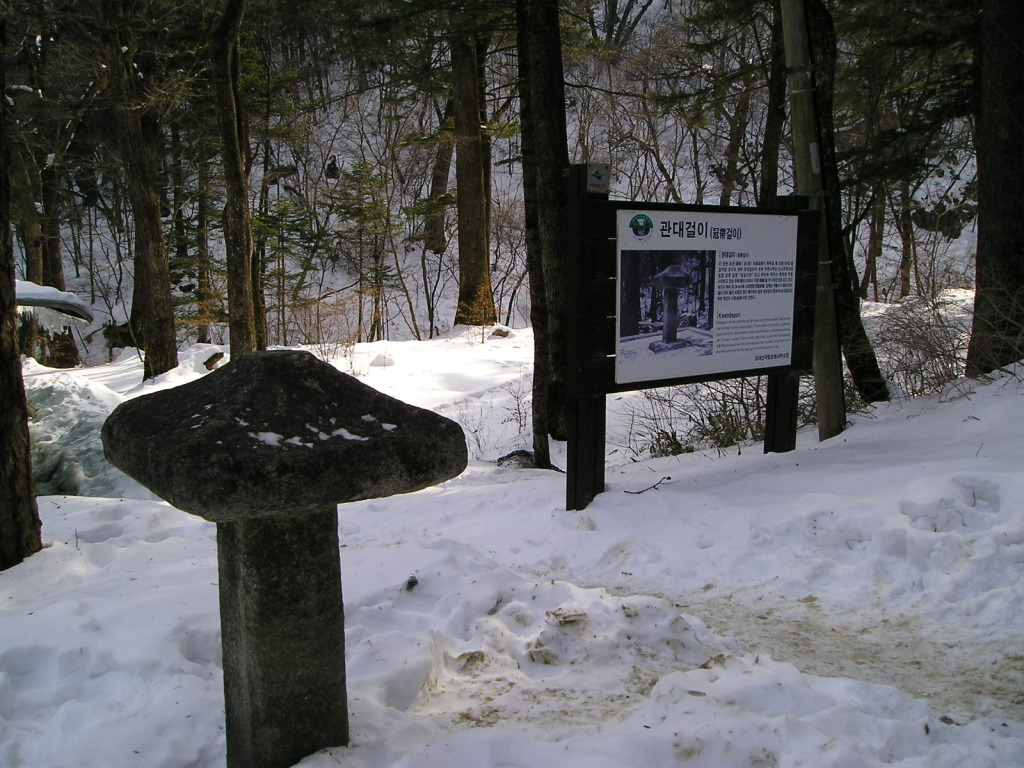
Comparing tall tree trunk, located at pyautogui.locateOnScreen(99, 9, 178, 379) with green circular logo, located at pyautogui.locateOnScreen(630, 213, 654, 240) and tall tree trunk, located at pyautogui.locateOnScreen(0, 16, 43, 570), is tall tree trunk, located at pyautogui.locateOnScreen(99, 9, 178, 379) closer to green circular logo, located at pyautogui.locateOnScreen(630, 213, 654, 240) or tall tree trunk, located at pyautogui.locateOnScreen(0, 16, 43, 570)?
tall tree trunk, located at pyautogui.locateOnScreen(0, 16, 43, 570)

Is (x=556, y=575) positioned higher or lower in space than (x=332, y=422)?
lower

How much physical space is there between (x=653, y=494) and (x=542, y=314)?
12.2ft

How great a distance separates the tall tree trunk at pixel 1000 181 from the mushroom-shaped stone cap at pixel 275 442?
6386 mm

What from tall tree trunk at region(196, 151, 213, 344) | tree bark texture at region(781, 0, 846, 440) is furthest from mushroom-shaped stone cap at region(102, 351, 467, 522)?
tall tree trunk at region(196, 151, 213, 344)

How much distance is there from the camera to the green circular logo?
16.8ft

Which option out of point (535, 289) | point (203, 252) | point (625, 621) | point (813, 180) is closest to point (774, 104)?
point (535, 289)

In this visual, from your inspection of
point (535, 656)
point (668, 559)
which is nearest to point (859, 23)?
point (668, 559)

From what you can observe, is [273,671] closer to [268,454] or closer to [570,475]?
[268,454]

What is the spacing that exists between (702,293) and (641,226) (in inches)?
29.4

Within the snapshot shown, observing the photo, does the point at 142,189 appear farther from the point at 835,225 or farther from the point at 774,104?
the point at 835,225

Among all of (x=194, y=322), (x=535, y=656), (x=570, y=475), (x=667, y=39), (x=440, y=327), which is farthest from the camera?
(x=440, y=327)

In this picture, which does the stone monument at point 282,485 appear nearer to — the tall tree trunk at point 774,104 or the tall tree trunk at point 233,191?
the tall tree trunk at point 233,191

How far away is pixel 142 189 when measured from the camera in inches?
499

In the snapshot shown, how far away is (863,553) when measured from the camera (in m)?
4.24
